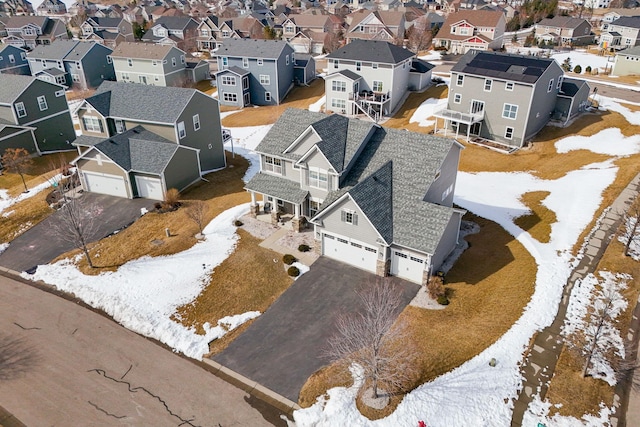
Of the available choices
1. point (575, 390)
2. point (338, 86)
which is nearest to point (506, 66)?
point (338, 86)

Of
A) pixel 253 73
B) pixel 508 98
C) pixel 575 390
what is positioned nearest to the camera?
pixel 575 390

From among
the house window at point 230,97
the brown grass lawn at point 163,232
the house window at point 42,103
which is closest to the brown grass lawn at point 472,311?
the brown grass lawn at point 163,232

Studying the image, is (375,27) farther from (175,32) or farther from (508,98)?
(508,98)

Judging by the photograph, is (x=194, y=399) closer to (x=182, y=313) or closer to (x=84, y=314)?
(x=182, y=313)

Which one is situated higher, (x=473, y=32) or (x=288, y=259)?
(x=473, y=32)

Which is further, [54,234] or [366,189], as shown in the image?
[54,234]
